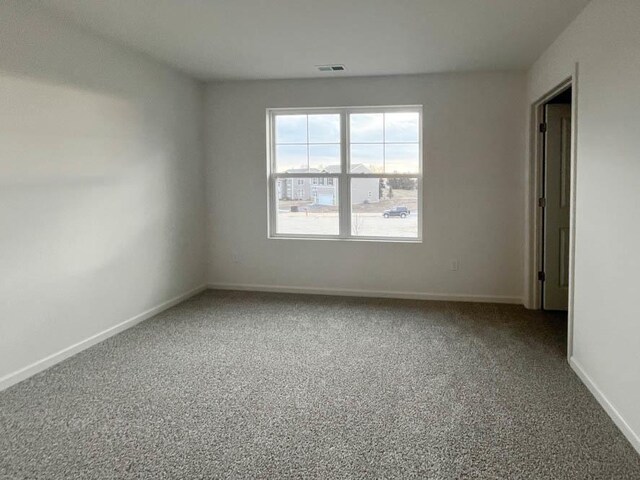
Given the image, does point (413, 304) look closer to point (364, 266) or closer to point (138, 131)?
point (364, 266)

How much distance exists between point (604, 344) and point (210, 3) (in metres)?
3.22

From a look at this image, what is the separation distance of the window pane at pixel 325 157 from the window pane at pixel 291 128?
184mm

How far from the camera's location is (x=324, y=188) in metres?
5.32

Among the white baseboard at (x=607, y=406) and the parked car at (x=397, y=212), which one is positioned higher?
the parked car at (x=397, y=212)

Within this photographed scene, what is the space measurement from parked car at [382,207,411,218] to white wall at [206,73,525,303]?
0.23 metres

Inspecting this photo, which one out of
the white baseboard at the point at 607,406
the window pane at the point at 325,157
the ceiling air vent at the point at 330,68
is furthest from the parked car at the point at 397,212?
the white baseboard at the point at 607,406

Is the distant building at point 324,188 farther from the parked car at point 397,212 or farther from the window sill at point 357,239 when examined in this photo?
the window sill at point 357,239

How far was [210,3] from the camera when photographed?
3.02 metres

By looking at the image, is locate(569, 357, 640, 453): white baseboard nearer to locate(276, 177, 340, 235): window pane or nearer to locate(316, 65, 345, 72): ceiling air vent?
locate(276, 177, 340, 235): window pane

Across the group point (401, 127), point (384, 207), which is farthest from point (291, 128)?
point (384, 207)

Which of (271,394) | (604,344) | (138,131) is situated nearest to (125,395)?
(271,394)

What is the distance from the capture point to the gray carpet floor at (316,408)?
2.07m

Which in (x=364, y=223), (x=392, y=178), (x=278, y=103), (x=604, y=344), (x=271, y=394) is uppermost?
(x=278, y=103)

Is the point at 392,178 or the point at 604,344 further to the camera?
the point at 392,178
